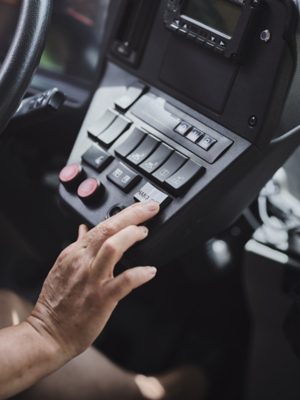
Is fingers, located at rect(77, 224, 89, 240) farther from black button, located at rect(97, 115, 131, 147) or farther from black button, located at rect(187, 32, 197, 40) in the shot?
black button, located at rect(187, 32, 197, 40)

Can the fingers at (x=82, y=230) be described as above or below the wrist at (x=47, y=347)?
above

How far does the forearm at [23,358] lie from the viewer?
749 mm

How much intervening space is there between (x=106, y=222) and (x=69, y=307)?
0.11m

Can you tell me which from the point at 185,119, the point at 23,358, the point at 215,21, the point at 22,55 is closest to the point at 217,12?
the point at 215,21

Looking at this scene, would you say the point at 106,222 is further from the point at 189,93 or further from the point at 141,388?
the point at 141,388

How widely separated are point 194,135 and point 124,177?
103 mm

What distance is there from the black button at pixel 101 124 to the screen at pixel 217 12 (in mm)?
172

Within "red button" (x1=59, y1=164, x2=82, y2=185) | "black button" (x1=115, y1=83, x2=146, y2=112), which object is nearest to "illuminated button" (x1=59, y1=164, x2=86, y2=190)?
"red button" (x1=59, y1=164, x2=82, y2=185)

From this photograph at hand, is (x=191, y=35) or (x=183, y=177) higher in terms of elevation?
(x=191, y=35)

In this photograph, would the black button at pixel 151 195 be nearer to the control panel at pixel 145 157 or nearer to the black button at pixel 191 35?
the control panel at pixel 145 157

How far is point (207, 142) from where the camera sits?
0.82m

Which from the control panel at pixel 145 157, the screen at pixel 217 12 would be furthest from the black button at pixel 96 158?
the screen at pixel 217 12

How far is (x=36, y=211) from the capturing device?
126 cm

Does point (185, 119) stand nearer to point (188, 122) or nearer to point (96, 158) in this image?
point (188, 122)
